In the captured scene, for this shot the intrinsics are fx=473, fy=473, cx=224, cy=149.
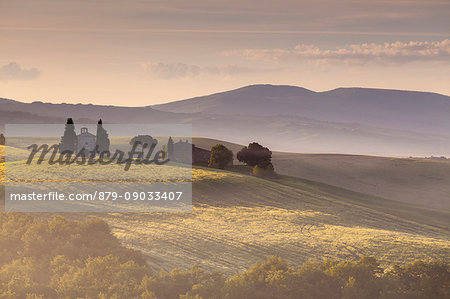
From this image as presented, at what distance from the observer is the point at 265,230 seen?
4334cm

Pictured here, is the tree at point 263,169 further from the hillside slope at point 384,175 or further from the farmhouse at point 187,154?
the hillside slope at point 384,175

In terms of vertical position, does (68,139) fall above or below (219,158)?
above

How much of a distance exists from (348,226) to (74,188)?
31911 mm

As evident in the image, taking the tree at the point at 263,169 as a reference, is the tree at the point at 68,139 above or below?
above

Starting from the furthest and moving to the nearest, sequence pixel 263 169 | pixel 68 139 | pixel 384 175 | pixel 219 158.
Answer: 1. pixel 384 175
2. pixel 263 169
3. pixel 219 158
4. pixel 68 139

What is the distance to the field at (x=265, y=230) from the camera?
33625 mm

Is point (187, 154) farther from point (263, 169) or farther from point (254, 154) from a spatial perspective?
point (263, 169)

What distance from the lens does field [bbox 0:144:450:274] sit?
3362 centimetres

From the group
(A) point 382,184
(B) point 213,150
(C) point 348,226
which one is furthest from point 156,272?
(A) point 382,184

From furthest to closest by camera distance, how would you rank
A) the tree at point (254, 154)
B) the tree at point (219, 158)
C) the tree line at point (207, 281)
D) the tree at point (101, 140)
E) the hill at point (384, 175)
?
the hill at point (384, 175) < the tree at point (254, 154) < the tree at point (219, 158) < the tree at point (101, 140) < the tree line at point (207, 281)
